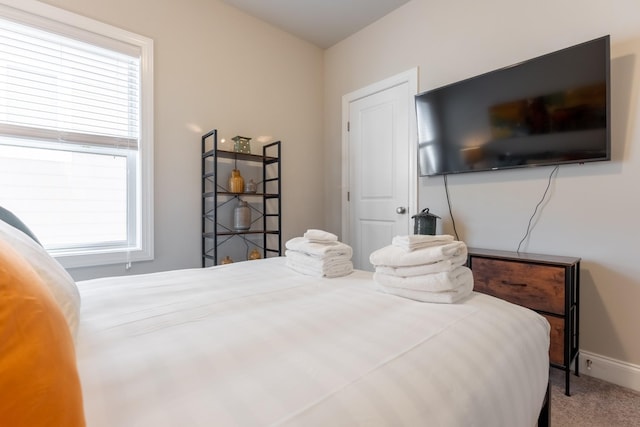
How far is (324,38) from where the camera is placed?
11.3 ft

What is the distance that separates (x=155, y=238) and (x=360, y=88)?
97.1 inches

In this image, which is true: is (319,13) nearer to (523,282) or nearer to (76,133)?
(76,133)

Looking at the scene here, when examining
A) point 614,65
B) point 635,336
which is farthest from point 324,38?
point 635,336

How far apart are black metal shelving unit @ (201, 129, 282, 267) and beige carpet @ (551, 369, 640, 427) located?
2268mm

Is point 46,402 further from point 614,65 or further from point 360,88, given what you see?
point 360,88

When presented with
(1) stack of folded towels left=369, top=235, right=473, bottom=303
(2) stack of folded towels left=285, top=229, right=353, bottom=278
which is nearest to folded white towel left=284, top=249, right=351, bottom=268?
(2) stack of folded towels left=285, top=229, right=353, bottom=278

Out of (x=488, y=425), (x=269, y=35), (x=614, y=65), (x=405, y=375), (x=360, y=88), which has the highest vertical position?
(x=269, y=35)

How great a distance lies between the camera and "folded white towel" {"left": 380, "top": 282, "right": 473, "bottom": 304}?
1047 millimetres

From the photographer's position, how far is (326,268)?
4.87 ft

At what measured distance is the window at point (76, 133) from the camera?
1986 mm

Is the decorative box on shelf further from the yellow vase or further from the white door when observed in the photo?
the white door

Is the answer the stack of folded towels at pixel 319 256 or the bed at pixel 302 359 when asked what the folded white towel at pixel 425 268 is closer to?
the bed at pixel 302 359

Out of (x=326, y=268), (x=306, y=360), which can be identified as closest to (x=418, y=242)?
(x=326, y=268)

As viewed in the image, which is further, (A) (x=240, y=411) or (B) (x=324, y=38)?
(B) (x=324, y=38)
